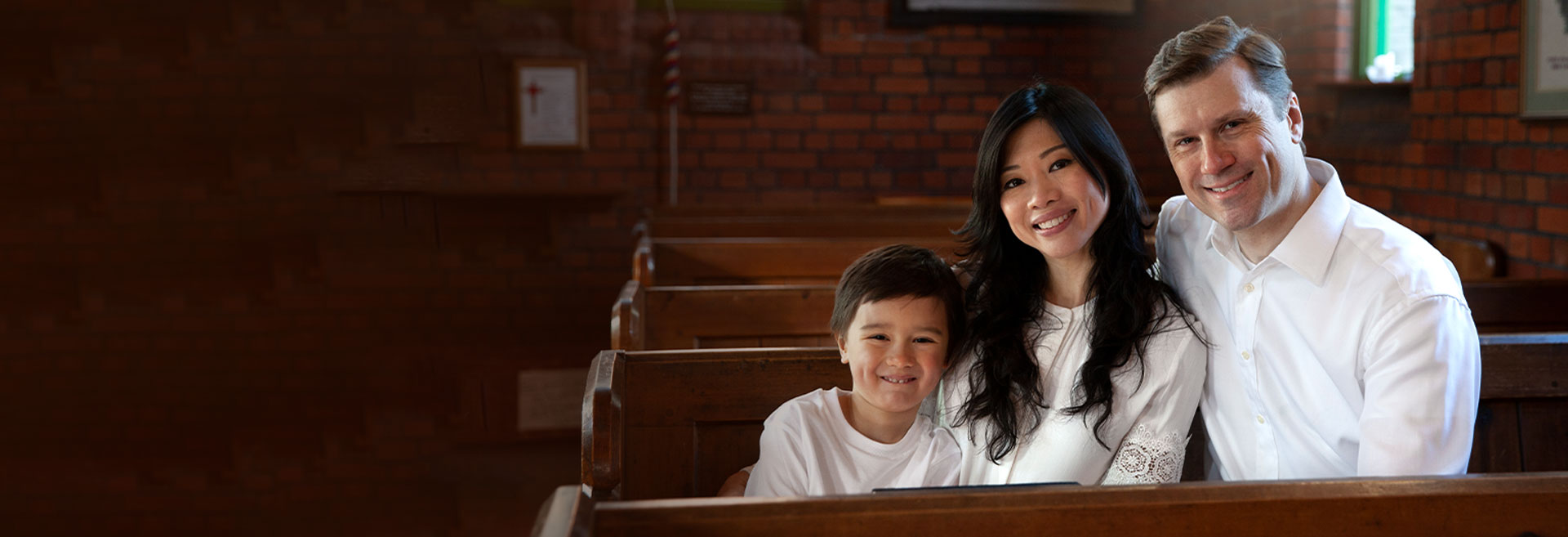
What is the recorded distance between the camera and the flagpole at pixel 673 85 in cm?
467

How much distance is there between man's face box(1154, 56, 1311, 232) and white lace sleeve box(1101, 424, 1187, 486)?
27 cm

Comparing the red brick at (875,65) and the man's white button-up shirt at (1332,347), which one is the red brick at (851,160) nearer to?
the red brick at (875,65)

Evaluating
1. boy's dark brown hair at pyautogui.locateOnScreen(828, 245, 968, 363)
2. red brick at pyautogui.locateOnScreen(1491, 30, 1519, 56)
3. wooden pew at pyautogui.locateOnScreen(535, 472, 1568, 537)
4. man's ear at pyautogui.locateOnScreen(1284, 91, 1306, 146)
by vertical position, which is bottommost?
wooden pew at pyautogui.locateOnScreen(535, 472, 1568, 537)

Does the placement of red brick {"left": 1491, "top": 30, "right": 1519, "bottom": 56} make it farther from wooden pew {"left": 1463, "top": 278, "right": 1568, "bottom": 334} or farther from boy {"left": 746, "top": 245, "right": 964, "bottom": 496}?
boy {"left": 746, "top": 245, "right": 964, "bottom": 496}

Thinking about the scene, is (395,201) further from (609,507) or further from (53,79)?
(609,507)

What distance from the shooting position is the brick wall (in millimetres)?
2926

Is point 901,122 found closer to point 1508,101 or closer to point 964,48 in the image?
point 964,48

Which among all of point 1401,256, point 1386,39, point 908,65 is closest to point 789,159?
point 908,65

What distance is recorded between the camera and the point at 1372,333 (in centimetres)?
118

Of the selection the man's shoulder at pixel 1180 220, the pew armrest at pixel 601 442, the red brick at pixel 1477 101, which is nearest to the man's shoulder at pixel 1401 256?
the man's shoulder at pixel 1180 220

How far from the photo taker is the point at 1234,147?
127 cm

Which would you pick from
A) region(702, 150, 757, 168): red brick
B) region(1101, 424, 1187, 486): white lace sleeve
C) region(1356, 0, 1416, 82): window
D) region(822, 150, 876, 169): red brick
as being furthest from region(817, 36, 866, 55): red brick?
region(1101, 424, 1187, 486): white lace sleeve

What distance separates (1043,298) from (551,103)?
11.5 ft

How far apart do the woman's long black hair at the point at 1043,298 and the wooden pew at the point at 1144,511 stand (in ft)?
1.71
